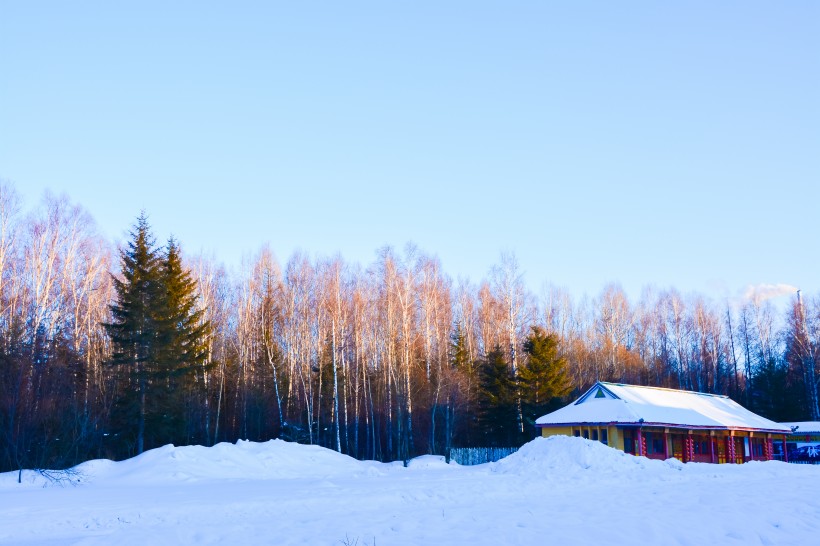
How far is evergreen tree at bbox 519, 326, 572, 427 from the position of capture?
45.7 metres

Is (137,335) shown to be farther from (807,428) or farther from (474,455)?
(807,428)

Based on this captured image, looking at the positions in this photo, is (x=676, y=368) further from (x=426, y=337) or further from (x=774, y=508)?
(x=774, y=508)

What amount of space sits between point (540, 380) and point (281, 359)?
18.2 m

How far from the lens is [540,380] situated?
46.5m

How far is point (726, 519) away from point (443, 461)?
29461 mm

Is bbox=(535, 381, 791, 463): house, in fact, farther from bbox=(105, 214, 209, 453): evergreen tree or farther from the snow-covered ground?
bbox=(105, 214, 209, 453): evergreen tree

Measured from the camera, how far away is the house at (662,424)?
36.6 meters

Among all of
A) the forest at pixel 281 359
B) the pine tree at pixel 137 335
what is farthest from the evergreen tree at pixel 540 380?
the pine tree at pixel 137 335

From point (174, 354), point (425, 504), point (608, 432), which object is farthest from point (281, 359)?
point (425, 504)

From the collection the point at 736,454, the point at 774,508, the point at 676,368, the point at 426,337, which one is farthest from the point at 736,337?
the point at 774,508

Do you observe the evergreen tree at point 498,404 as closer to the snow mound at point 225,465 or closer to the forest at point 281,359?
the forest at point 281,359

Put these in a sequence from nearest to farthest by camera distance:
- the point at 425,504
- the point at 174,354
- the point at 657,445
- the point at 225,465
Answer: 1. the point at 425,504
2. the point at 225,465
3. the point at 657,445
4. the point at 174,354

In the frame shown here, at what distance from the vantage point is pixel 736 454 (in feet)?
139

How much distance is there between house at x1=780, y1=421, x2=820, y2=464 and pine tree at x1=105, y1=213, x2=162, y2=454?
3931 centimetres
